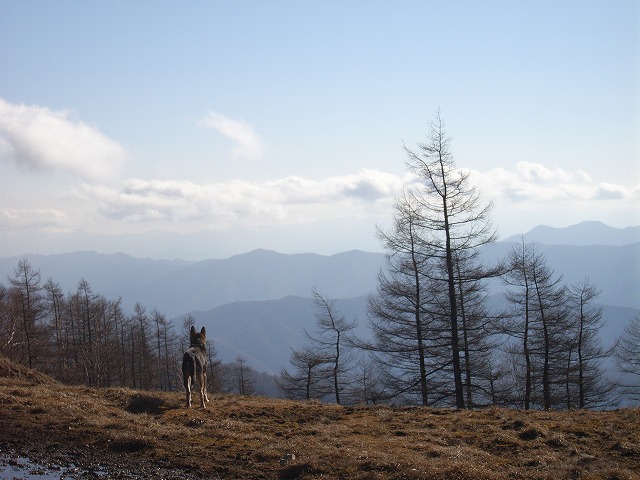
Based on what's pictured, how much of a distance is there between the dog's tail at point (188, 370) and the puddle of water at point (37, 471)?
6.44 m

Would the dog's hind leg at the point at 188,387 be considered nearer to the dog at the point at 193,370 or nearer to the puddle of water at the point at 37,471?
the dog at the point at 193,370

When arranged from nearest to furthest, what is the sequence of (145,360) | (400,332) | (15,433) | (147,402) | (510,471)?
(510,471) < (15,433) < (147,402) < (400,332) < (145,360)

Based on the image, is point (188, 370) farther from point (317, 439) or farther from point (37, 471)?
point (37, 471)

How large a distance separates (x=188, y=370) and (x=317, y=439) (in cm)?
551

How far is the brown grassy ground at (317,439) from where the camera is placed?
350 inches

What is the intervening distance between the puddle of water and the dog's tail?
6441 millimetres

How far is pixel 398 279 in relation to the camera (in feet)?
84.7

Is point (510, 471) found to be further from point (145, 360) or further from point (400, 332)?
point (145, 360)

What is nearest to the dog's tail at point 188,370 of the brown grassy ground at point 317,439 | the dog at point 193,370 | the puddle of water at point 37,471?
the dog at point 193,370

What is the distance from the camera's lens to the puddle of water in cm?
790

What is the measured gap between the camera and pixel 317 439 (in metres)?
11.3

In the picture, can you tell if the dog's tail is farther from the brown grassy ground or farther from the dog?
the brown grassy ground

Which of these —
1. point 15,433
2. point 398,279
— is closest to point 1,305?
point 398,279

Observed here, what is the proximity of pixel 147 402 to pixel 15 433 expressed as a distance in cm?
503
